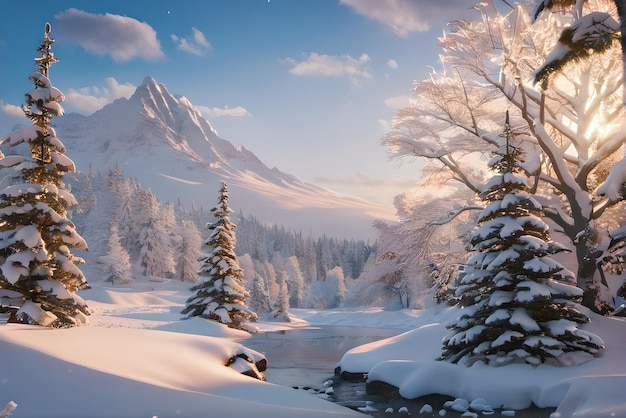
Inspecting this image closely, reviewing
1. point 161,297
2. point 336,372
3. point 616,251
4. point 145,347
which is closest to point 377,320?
point 161,297

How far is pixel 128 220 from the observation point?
76125mm

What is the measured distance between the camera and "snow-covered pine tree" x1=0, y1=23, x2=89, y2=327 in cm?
1384

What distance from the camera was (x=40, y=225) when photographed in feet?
48.4

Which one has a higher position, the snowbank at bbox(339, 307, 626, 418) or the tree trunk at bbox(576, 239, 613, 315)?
the tree trunk at bbox(576, 239, 613, 315)

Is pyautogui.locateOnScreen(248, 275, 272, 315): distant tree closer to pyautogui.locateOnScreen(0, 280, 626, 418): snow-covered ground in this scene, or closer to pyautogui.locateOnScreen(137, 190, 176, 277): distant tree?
pyautogui.locateOnScreen(137, 190, 176, 277): distant tree

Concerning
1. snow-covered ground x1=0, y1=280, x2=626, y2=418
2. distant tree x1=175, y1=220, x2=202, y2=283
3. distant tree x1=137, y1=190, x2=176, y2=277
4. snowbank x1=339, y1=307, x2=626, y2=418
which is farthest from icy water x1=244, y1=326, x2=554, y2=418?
distant tree x1=175, y1=220, x2=202, y2=283

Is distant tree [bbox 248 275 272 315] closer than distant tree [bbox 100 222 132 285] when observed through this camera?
Yes

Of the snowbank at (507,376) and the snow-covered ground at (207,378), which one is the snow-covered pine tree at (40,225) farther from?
the snowbank at (507,376)

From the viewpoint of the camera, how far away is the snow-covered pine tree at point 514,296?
11.5 metres

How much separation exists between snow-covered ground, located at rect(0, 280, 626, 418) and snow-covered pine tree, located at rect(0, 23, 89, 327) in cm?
316

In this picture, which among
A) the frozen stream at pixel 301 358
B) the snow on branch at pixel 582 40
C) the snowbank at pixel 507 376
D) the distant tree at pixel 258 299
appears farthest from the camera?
the distant tree at pixel 258 299

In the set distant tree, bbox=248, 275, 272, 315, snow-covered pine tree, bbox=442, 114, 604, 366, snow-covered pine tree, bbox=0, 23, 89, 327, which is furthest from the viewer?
distant tree, bbox=248, 275, 272, 315

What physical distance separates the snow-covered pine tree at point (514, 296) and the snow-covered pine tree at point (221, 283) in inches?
681

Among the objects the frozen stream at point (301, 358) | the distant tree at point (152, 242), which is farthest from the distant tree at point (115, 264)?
the frozen stream at point (301, 358)
